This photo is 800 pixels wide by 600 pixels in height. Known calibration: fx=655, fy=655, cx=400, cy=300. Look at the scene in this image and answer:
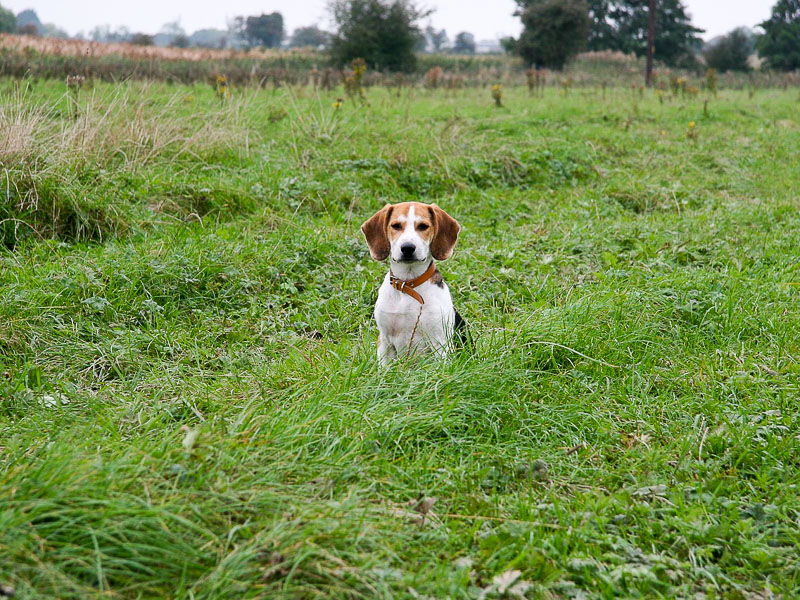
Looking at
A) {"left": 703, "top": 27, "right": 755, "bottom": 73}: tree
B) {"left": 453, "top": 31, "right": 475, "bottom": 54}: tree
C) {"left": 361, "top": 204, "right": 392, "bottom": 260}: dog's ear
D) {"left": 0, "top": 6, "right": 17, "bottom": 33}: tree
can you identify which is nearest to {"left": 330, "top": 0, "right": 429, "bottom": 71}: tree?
{"left": 361, "top": 204, "right": 392, "bottom": 260}: dog's ear

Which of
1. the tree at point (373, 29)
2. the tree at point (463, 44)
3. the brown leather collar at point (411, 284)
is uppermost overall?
the tree at point (463, 44)

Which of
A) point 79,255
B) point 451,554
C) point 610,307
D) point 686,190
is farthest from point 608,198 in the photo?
point 451,554

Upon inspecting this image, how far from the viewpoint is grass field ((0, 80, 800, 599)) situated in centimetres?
208

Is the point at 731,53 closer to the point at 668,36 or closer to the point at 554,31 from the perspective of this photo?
the point at 668,36

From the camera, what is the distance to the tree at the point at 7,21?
42.8 metres

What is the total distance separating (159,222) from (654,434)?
4396 millimetres

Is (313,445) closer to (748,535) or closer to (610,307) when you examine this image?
(748,535)

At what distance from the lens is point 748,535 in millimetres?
2443

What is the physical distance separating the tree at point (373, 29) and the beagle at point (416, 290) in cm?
1948

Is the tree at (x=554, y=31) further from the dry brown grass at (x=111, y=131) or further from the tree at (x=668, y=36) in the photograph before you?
the dry brown grass at (x=111, y=131)

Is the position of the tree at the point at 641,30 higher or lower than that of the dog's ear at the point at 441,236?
higher

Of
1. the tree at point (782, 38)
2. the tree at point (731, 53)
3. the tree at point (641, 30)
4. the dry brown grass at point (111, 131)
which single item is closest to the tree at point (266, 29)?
the tree at point (641, 30)

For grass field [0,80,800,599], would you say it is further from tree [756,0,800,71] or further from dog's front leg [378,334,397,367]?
tree [756,0,800,71]

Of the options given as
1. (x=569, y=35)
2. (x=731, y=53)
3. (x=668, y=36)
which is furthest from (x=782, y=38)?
(x=569, y=35)
